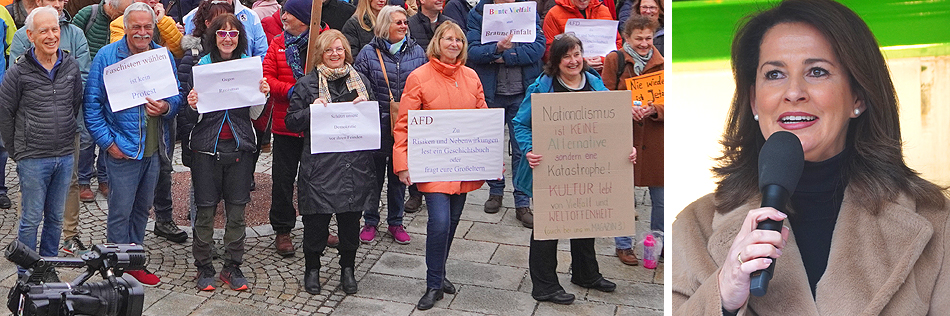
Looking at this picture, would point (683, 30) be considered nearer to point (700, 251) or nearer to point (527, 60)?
point (700, 251)

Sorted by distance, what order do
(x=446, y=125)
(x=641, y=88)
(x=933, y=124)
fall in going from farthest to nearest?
(x=641, y=88), (x=446, y=125), (x=933, y=124)

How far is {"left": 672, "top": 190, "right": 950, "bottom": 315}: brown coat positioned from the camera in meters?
3.73

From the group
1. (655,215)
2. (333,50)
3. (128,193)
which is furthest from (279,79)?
(655,215)

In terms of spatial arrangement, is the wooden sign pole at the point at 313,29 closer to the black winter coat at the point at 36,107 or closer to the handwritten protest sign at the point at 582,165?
the black winter coat at the point at 36,107

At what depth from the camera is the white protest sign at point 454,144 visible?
635 cm

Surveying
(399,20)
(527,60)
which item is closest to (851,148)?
(399,20)

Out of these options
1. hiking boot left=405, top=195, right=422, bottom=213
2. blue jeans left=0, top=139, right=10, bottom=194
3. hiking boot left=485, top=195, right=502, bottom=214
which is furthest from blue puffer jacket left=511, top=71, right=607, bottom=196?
blue jeans left=0, top=139, right=10, bottom=194

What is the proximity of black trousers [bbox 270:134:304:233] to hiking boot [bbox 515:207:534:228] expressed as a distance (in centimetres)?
191

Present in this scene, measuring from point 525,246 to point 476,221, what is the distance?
2.34 ft

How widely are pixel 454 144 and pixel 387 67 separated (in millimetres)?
931

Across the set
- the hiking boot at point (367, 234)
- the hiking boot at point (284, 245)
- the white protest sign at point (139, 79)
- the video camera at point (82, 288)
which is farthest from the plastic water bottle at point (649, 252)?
the video camera at point (82, 288)

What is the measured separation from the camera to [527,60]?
8039 millimetres

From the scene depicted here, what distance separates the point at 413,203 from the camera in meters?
8.59

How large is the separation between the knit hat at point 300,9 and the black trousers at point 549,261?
2.26 meters
